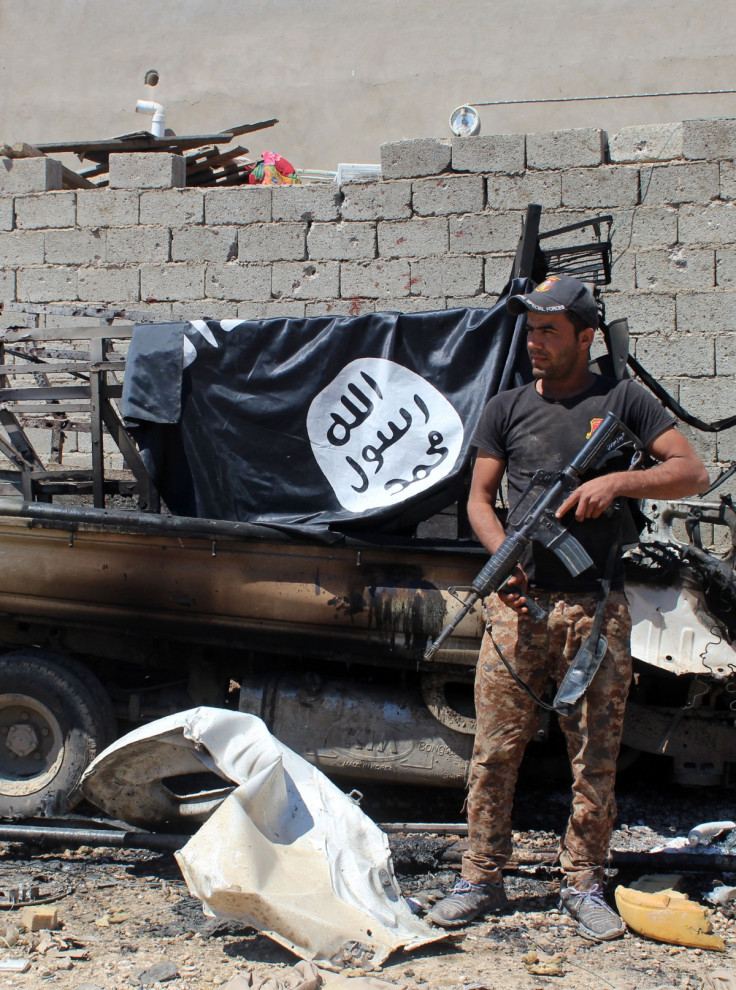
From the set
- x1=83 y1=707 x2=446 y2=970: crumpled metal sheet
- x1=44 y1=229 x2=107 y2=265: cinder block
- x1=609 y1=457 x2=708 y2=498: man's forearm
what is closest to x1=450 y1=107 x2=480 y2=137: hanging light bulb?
x1=44 y1=229 x2=107 y2=265: cinder block

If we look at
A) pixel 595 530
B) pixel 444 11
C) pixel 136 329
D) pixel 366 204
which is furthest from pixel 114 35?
pixel 595 530

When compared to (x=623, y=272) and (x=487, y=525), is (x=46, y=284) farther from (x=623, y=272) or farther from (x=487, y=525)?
(x=487, y=525)

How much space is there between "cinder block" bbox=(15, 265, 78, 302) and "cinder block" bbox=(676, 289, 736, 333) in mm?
4914

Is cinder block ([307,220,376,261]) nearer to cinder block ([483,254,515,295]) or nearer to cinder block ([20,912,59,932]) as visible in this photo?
cinder block ([483,254,515,295])

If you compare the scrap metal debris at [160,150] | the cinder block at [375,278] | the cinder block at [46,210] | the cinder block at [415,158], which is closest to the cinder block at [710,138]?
the cinder block at [415,158]

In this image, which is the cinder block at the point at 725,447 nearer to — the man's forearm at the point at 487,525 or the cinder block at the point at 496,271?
the cinder block at the point at 496,271

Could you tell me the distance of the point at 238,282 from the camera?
7.68 m

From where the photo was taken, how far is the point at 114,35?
13195 mm

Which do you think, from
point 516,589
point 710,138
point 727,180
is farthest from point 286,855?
point 710,138

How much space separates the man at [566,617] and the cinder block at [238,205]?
4.55 m

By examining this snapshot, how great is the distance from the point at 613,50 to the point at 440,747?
33.8 ft

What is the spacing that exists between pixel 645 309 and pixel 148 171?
4191 millimetres

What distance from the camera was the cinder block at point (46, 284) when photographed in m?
8.02

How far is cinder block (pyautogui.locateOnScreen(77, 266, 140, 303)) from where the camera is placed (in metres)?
7.88
